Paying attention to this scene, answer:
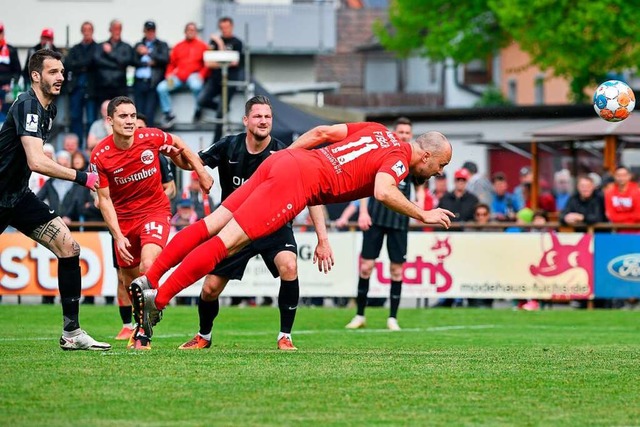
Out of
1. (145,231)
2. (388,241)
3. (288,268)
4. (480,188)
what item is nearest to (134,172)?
(145,231)

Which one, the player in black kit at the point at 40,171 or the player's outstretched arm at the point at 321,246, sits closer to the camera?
the player in black kit at the point at 40,171

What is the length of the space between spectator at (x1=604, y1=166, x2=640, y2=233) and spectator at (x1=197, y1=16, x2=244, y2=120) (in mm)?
7499

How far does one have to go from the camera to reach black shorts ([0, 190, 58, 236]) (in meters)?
11.2

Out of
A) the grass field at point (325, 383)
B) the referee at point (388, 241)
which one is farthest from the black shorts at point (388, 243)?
the grass field at point (325, 383)

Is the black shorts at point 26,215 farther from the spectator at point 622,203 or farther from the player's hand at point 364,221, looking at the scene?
the spectator at point 622,203

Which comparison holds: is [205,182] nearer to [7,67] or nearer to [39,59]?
[39,59]

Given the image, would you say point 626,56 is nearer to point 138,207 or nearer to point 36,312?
point 36,312

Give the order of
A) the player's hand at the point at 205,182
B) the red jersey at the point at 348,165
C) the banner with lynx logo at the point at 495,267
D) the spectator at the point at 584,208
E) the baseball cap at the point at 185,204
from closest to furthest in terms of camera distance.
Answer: the red jersey at the point at 348,165 < the player's hand at the point at 205,182 < the banner with lynx logo at the point at 495,267 < the spectator at the point at 584,208 < the baseball cap at the point at 185,204

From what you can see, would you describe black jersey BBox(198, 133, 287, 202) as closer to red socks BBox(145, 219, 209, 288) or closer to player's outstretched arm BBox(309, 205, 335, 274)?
player's outstretched arm BBox(309, 205, 335, 274)

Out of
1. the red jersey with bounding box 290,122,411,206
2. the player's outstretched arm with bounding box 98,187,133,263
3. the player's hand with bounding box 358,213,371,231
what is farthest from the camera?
the player's hand with bounding box 358,213,371,231

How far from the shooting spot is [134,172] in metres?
13.2

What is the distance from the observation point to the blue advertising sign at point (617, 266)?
21766 mm

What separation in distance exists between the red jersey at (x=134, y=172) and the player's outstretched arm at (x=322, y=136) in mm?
2146

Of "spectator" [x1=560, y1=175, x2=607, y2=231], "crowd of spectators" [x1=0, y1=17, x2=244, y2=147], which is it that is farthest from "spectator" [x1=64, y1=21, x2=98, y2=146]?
"spectator" [x1=560, y1=175, x2=607, y2=231]
